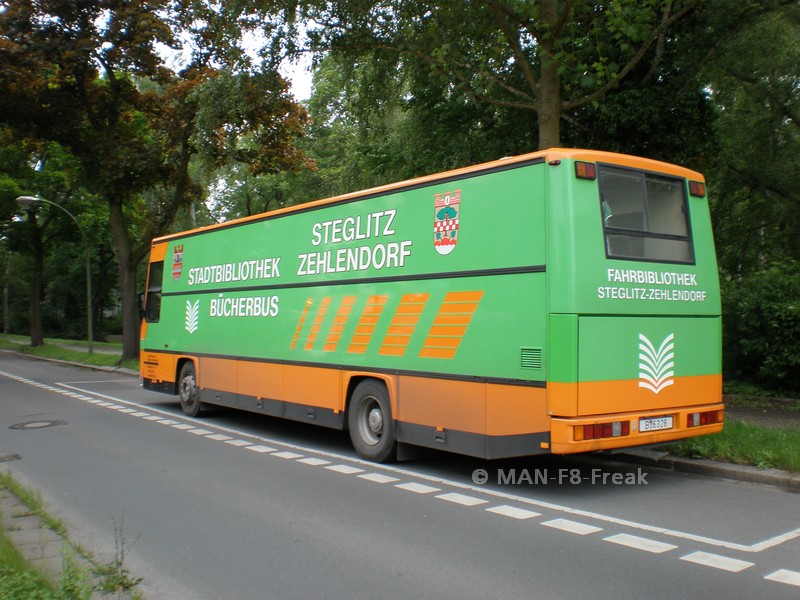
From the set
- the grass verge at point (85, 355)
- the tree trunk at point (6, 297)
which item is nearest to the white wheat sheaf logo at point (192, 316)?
the grass verge at point (85, 355)

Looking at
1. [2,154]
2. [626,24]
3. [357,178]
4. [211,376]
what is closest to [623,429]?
[626,24]

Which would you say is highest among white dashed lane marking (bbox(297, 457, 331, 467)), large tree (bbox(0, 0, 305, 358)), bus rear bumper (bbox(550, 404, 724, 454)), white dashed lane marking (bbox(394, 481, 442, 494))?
large tree (bbox(0, 0, 305, 358))

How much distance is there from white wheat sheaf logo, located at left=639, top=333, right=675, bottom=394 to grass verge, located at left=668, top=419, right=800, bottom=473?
1410 millimetres

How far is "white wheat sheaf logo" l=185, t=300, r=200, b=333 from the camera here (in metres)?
13.4

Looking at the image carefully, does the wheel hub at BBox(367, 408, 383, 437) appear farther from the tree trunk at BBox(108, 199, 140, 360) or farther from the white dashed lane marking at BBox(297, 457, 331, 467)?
the tree trunk at BBox(108, 199, 140, 360)

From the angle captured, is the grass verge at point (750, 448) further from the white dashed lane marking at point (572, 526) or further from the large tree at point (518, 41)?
the large tree at point (518, 41)

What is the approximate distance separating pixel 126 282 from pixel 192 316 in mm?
13679

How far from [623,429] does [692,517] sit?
0.99 m

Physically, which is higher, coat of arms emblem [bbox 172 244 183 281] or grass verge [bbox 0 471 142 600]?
coat of arms emblem [bbox 172 244 183 281]

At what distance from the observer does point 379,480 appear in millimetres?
8156

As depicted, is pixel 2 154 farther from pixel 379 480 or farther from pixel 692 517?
pixel 692 517

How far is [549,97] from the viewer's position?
1228cm

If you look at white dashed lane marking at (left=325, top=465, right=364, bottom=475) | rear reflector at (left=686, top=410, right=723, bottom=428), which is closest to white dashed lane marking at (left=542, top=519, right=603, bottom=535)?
rear reflector at (left=686, top=410, right=723, bottom=428)

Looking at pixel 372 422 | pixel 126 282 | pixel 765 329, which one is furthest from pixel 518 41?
pixel 126 282
